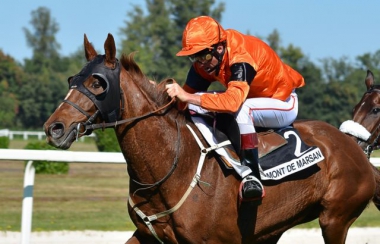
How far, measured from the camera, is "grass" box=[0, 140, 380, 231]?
26.3ft

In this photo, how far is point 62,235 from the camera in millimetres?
7090

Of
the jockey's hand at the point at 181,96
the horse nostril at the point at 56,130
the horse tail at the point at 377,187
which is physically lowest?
the horse tail at the point at 377,187

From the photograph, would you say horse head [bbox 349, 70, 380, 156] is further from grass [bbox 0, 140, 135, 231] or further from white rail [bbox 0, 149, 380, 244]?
grass [bbox 0, 140, 135, 231]

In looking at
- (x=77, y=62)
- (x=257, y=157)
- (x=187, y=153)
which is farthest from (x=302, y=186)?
(x=77, y=62)

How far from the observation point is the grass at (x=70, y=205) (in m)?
8.01

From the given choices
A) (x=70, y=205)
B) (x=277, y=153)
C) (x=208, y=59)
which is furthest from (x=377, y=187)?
(x=70, y=205)

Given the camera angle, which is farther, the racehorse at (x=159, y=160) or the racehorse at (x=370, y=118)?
the racehorse at (x=370, y=118)

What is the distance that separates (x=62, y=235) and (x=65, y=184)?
6510 mm

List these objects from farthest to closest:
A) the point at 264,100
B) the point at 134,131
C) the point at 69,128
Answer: the point at 264,100, the point at 134,131, the point at 69,128

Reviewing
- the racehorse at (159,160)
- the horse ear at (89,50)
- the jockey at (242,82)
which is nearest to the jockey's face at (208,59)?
the jockey at (242,82)

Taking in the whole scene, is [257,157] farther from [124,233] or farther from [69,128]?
[124,233]

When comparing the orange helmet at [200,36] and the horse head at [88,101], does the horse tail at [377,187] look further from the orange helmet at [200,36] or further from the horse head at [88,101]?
the horse head at [88,101]

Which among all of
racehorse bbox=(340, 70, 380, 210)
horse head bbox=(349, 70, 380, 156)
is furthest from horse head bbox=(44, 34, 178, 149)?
horse head bbox=(349, 70, 380, 156)

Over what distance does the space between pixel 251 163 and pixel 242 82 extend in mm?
548
